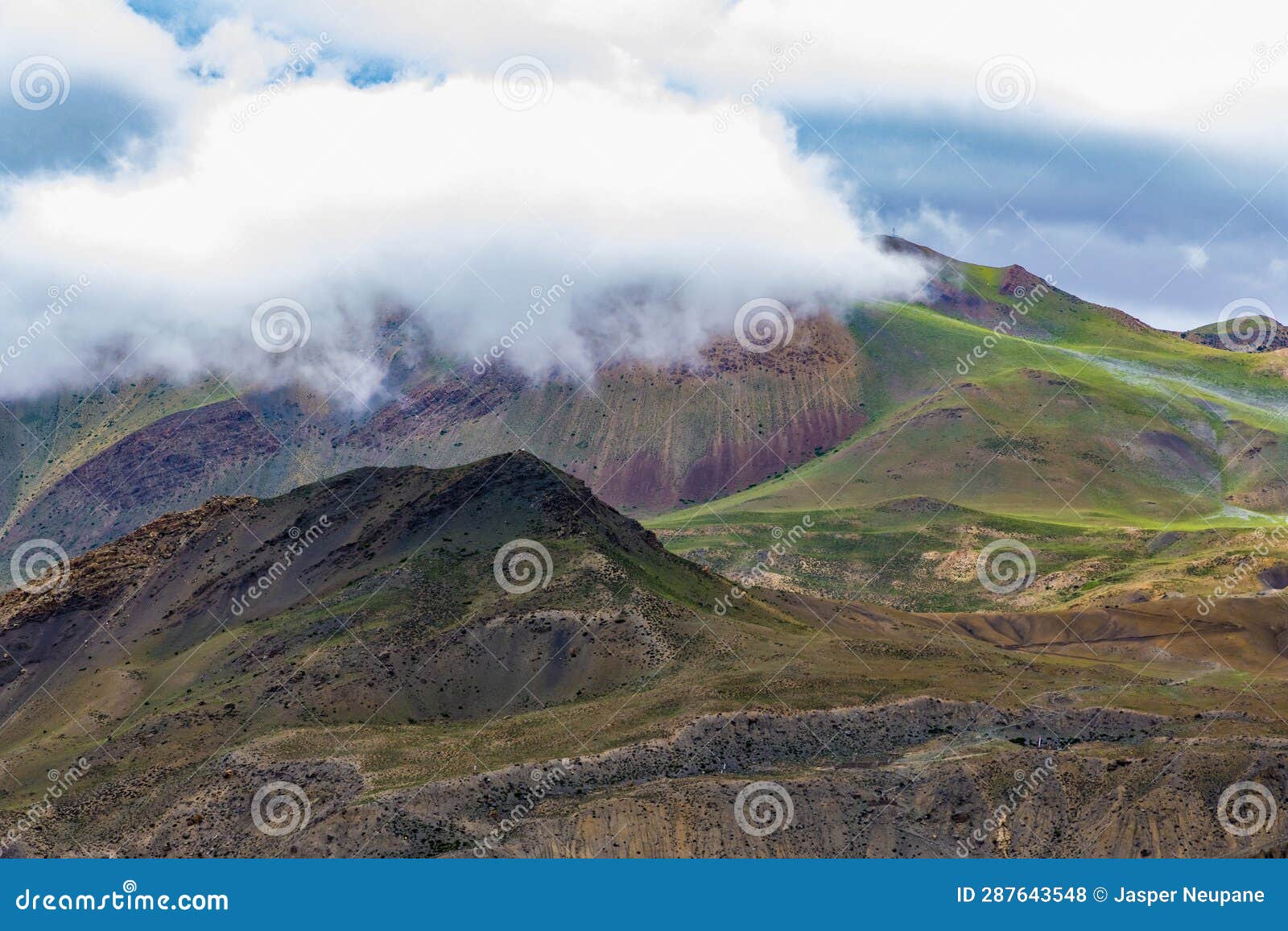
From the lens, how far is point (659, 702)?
3716 inches

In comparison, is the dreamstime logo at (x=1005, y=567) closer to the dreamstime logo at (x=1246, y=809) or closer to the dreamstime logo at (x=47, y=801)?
the dreamstime logo at (x=1246, y=809)

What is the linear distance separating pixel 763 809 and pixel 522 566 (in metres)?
38.2

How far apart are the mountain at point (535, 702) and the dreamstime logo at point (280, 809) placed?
18cm

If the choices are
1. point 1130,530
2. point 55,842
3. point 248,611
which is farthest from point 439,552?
point 1130,530

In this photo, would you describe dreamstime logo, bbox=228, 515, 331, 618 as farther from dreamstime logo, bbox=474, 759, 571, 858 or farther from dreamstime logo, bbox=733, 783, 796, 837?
dreamstime logo, bbox=733, 783, 796, 837

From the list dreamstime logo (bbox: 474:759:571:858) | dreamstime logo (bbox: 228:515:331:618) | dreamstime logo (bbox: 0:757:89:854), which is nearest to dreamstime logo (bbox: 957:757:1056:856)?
dreamstime logo (bbox: 474:759:571:858)

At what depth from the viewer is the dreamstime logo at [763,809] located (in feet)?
259

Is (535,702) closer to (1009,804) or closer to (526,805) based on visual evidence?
(526,805)

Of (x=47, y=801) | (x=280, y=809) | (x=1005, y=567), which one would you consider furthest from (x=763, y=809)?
(x=1005, y=567)

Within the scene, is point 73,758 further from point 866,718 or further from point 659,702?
point 866,718

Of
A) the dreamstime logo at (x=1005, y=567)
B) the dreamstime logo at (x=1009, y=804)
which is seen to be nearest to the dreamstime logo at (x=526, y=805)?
the dreamstime logo at (x=1009, y=804)

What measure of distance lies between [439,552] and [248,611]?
54.3ft

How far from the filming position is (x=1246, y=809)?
79438 mm

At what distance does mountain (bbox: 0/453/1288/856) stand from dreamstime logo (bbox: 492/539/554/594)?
0.91 feet
